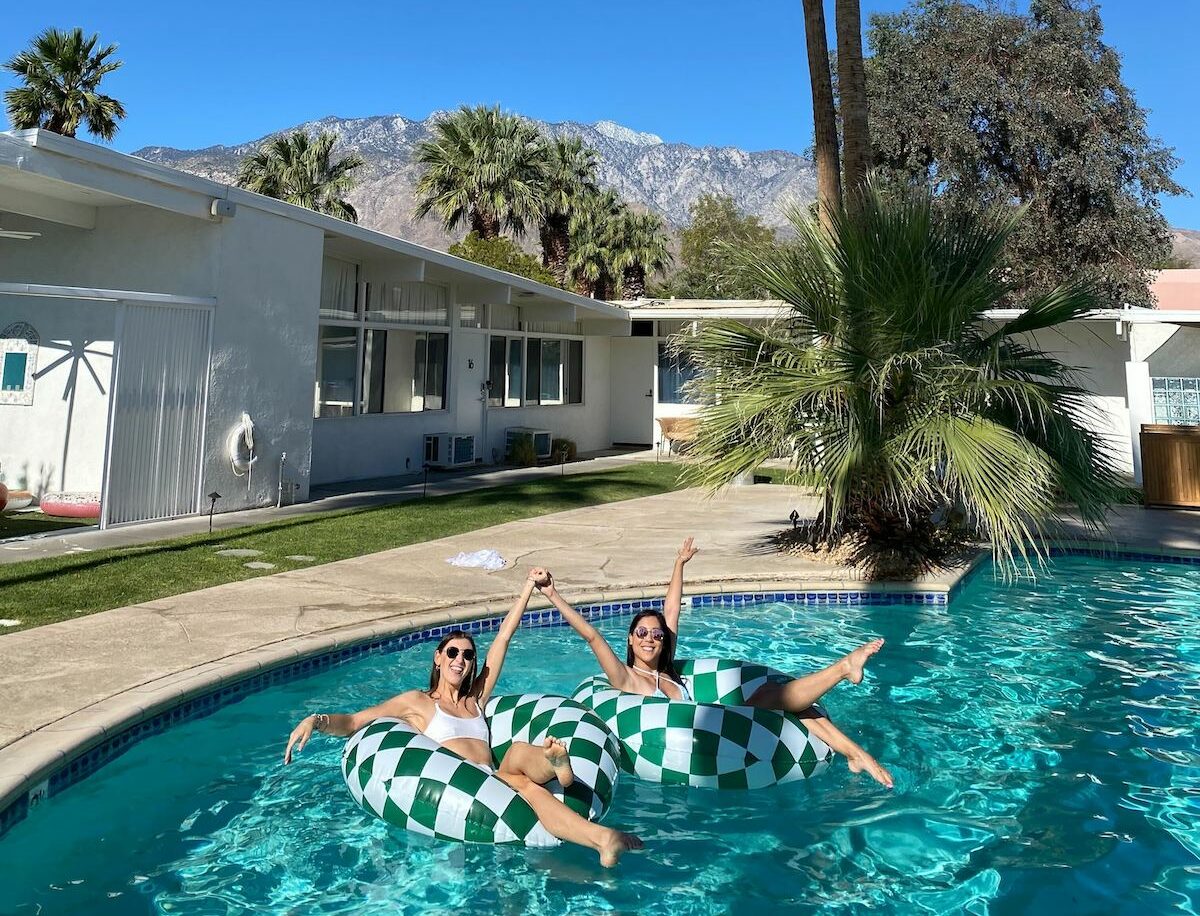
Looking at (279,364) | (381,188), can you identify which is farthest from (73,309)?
(381,188)

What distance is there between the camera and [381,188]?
181 metres

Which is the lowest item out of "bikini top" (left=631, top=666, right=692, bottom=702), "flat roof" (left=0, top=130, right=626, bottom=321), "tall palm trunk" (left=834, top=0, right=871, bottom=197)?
"bikini top" (left=631, top=666, right=692, bottom=702)

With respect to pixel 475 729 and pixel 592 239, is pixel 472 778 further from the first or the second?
pixel 592 239

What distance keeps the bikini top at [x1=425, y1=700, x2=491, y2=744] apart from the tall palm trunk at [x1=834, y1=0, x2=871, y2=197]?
7.02m

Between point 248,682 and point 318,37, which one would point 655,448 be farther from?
point 318,37

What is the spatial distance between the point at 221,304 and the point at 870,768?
815cm

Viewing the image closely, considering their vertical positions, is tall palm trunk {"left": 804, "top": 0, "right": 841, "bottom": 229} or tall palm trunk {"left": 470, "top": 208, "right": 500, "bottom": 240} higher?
tall palm trunk {"left": 470, "top": 208, "right": 500, "bottom": 240}

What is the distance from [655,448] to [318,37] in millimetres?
40476

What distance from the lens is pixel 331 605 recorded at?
20.4ft

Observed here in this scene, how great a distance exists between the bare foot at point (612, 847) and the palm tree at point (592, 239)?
3378cm

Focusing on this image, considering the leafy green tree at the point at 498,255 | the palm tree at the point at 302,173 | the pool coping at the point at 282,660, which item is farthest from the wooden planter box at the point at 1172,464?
the palm tree at the point at 302,173

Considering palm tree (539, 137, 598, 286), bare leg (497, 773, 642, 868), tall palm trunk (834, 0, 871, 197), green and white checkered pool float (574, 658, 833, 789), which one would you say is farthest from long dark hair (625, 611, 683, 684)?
palm tree (539, 137, 598, 286)

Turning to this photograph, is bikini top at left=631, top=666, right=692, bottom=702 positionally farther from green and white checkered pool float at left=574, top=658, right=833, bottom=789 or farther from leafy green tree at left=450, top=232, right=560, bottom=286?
leafy green tree at left=450, top=232, right=560, bottom=286

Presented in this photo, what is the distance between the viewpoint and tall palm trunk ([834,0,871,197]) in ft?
31.4
